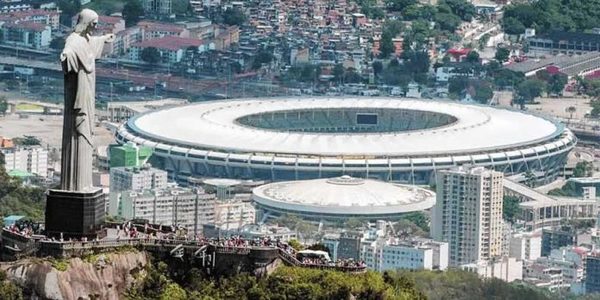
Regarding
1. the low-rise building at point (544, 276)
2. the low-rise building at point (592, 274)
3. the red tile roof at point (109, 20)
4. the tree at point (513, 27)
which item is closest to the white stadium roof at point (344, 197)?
the low-rise building at point (544, 276)

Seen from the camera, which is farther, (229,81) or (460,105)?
(229,81)

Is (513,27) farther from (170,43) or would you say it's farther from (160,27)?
(160,27)

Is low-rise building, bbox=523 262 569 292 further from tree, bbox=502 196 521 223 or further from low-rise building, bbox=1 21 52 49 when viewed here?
low-rise building, bbox=1 21 52 49

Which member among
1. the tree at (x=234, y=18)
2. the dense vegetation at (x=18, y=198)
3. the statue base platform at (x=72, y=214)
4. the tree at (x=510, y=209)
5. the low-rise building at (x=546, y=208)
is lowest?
the low-rise building at (x=546, y=208)

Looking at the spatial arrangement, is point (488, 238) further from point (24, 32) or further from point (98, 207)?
point (24, 32)

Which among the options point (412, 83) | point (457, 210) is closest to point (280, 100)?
point (412, 83)

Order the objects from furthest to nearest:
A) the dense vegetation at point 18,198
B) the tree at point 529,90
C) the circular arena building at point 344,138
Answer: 1. the tree at point 529,90
2. the circular arena building at point 344,138
3. the dense vegetation at point 18,198

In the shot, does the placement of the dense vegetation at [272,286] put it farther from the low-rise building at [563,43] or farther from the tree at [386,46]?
the low-rise building at [563,43]
